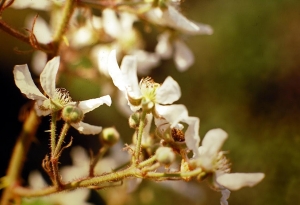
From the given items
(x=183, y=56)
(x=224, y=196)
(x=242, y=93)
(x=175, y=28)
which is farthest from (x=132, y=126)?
(x=242, y=93)

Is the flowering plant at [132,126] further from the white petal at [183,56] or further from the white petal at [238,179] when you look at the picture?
the white petal at [183,56]

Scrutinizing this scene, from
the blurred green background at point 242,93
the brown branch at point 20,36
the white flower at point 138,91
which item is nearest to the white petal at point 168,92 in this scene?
the white flower at point 138,91

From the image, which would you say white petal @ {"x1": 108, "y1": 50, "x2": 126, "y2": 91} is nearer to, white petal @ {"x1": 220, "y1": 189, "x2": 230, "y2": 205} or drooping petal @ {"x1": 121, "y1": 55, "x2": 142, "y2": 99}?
drooping petal @ {"x1": 121, "y1": 55, "x2": 142, "y2": 99}

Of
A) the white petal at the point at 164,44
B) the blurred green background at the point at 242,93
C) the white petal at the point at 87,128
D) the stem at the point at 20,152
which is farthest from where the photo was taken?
the blurred green background at the point at 242,93

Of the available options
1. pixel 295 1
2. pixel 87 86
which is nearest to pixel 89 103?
pixel 87 86

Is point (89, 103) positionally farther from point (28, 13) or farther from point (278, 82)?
point (28, 13)
